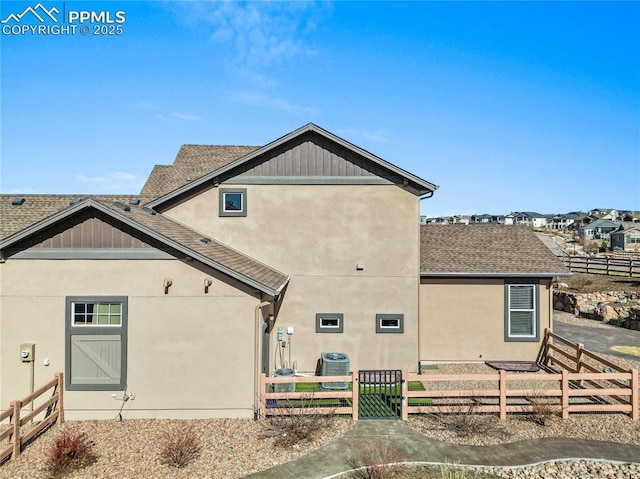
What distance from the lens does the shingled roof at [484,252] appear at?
45.5 ft

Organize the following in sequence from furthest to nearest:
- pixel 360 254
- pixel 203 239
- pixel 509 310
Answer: pixel 509 310
pixel 360 254
pixel 203 239

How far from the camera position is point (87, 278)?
9.83 meters

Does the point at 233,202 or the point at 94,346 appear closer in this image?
the point at 94,346

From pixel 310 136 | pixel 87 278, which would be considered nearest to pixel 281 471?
pixel 87 278

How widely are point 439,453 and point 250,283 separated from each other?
5.69m

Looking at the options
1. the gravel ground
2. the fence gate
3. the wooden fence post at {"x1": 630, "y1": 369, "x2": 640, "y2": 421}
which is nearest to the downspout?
the gravel ground

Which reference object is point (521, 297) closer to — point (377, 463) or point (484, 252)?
point (484, 252)

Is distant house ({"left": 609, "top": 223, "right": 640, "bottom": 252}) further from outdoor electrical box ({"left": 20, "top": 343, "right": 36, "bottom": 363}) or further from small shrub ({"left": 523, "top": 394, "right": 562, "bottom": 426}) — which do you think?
outdoor electrical box ({"left": 20, "top": 343, "right": 36, "bottom": 363})

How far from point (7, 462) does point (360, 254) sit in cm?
1021

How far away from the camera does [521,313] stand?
14.1 meters

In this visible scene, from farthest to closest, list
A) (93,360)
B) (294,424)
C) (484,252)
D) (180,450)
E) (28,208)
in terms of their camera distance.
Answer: (484,252) → (28,208) → (93,360) → (294,424) → (180,450)

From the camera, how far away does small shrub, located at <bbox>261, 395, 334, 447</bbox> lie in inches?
334

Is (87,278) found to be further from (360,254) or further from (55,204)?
(360,254)

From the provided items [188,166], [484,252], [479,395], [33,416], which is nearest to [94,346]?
[33,416]
